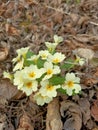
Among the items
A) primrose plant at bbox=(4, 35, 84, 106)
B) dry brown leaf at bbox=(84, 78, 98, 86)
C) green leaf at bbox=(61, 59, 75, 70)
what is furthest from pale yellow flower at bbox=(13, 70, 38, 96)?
dry brown leaf at bbox=(84, 78, 98, 86)

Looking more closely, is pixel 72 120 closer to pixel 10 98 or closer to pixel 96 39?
pixel 10 98

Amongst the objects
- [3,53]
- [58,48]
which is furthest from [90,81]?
[3,53]

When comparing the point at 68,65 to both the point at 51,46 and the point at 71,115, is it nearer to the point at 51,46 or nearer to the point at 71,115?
the point at 51,46

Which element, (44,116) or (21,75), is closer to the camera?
(21,75)

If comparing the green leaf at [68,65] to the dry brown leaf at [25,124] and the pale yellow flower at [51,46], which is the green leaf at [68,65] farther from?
the dry brown leaf at [25,124]

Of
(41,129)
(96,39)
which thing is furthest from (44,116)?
(96,39)

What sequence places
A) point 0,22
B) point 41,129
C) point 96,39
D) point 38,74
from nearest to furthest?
point 38,74, point 41,129, point 96,39, point 0,22

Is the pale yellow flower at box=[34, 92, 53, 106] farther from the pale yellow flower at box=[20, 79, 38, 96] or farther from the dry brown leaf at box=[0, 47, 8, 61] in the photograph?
the dry brown leaf at box=[0, 47, 8, 61]
